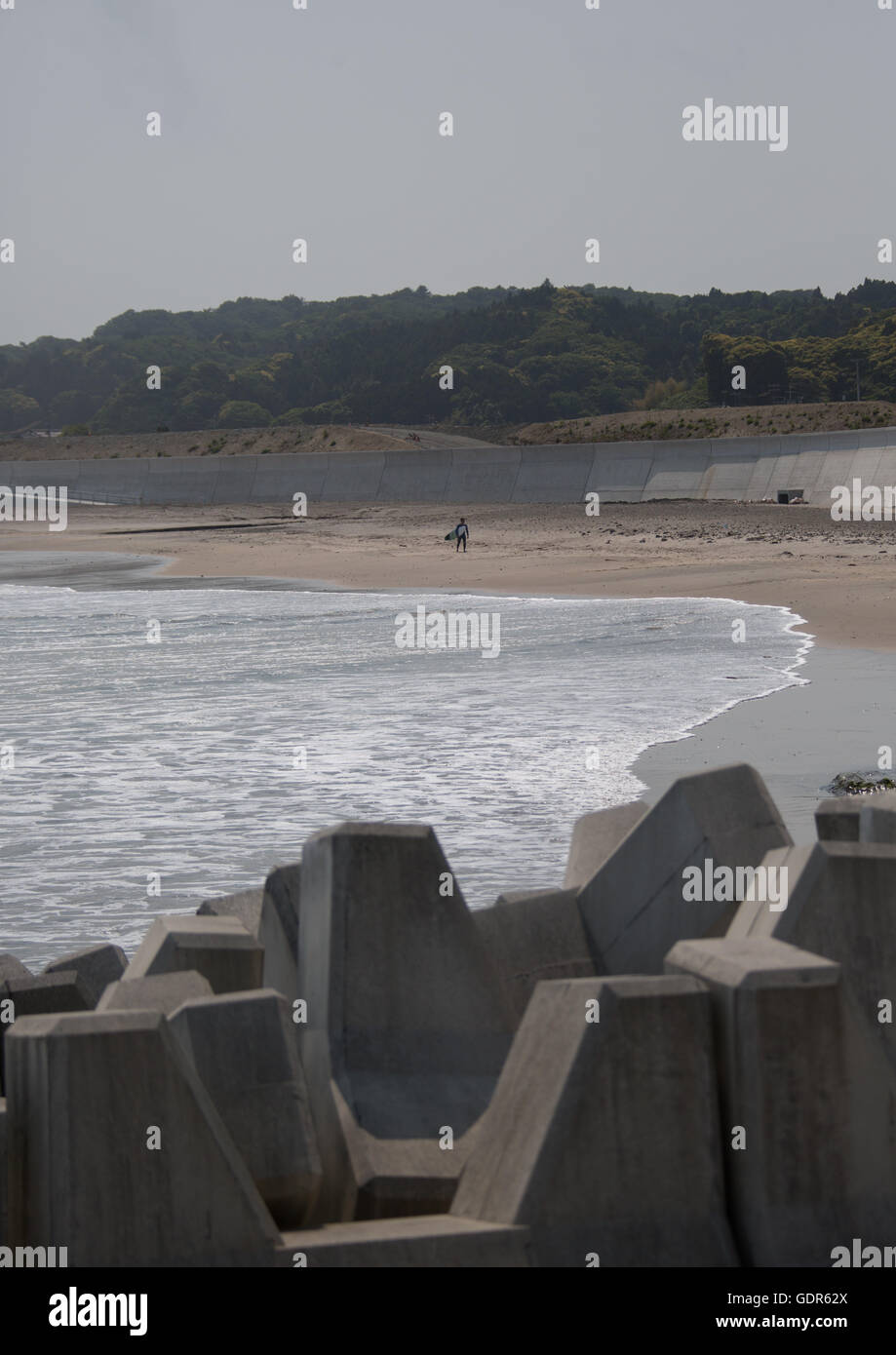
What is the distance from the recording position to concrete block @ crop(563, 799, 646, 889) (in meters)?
4.21

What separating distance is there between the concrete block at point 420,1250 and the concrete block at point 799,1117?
421 millimetres

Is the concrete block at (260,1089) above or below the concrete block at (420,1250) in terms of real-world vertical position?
above

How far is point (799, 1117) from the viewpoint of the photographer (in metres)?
2.57

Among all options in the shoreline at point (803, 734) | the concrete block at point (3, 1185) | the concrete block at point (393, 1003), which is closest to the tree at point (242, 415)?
the shoreline at point (803, 734)

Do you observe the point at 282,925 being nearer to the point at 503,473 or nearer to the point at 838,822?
the point at 838,822

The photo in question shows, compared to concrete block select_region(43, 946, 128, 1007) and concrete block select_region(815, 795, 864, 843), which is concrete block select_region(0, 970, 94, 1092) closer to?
concrete block select_region(43, 946, 128, 1007)

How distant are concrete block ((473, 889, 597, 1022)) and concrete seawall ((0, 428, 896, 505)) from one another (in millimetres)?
51479

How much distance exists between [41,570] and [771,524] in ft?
64.7

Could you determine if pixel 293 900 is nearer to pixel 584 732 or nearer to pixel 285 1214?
pixel 285 1214

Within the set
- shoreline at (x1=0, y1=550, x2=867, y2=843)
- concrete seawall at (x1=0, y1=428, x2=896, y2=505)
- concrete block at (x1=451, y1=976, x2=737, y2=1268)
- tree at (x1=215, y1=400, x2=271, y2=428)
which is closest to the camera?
concrete block at (x1=451, y1=976, x2=737, y2=1268)

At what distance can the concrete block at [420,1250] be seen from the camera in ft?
8.16

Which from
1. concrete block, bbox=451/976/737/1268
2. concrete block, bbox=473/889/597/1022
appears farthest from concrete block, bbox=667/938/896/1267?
concrete block, bbox=473/889/597/1022

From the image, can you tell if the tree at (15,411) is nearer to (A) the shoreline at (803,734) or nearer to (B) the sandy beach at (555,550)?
(B) the sandy beach at (555,550)
